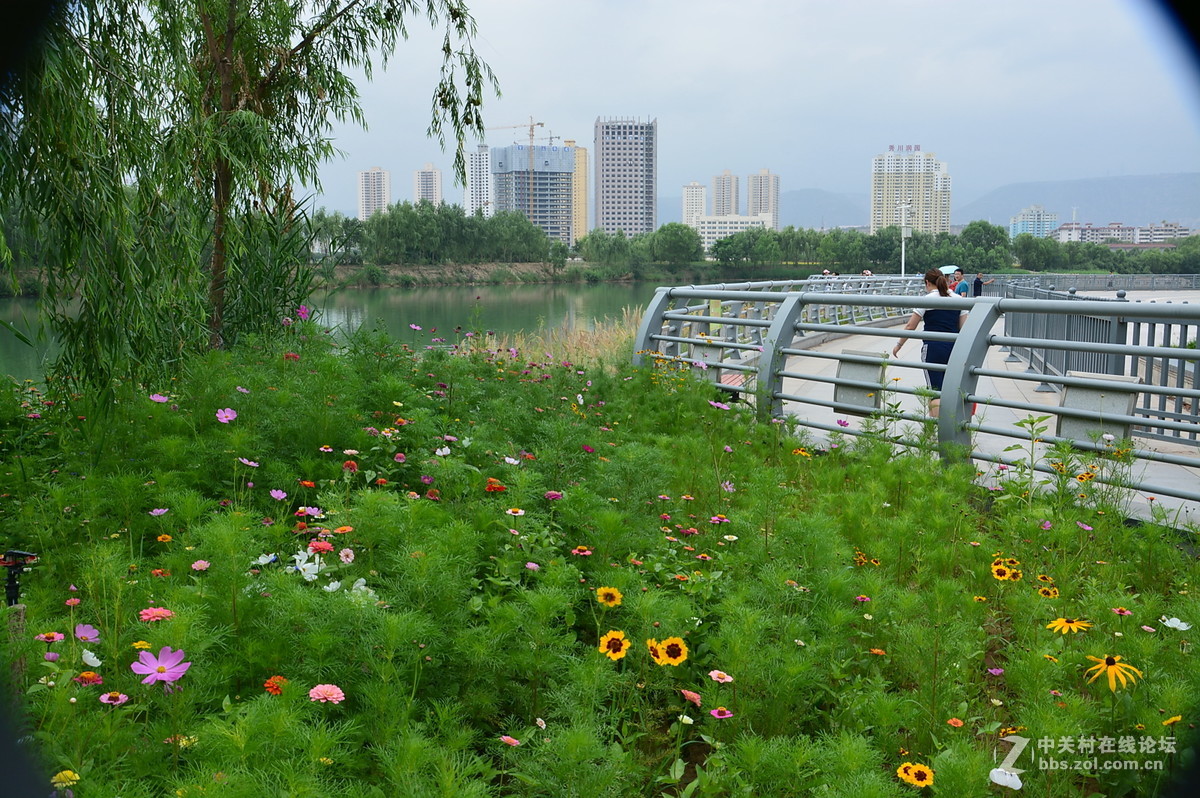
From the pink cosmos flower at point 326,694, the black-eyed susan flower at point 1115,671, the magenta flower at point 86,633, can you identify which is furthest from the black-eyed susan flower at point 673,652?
the magenta flower at point 86,633

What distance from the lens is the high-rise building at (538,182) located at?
180 metres

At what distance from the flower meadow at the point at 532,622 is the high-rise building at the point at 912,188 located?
593 feet

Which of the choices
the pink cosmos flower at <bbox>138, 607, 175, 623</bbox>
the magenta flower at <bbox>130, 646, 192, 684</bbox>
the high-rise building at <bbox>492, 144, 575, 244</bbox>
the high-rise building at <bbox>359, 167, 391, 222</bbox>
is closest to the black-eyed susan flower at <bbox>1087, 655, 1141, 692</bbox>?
the magenta flower at <bbox>130, 646, 192, 684</bbox>

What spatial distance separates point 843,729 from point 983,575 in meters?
1.60

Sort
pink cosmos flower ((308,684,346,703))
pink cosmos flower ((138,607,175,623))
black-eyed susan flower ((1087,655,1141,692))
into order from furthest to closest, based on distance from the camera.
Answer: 1. black-eyed susan flower ((1087,655,1141,692))
2. pink cosmos flower ((138,607,175,623))
3. pink cosmos flower ((308,684,346,703))

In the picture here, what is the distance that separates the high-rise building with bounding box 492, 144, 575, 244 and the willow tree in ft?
558

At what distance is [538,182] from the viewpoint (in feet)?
604

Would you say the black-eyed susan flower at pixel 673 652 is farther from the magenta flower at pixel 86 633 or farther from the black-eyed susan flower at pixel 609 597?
the magenta flower at pixel 86 633

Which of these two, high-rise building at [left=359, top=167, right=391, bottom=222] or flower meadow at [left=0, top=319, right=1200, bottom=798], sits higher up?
high-rise building at [left=359, top=167, right=391, bottom=222]

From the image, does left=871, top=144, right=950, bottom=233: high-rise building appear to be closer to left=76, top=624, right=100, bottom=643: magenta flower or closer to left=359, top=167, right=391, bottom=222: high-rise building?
left=359, top=167, right=391, bottom=222: high-rise building

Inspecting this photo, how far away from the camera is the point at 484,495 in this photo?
3877 millimetres

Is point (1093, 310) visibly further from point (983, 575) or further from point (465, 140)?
point (465, 140)

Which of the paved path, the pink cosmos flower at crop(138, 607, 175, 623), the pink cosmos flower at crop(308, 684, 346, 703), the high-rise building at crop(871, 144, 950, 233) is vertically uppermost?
the high-rise building at crop(871, 144, 950, 233)

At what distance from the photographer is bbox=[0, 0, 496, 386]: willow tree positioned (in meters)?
4.10
